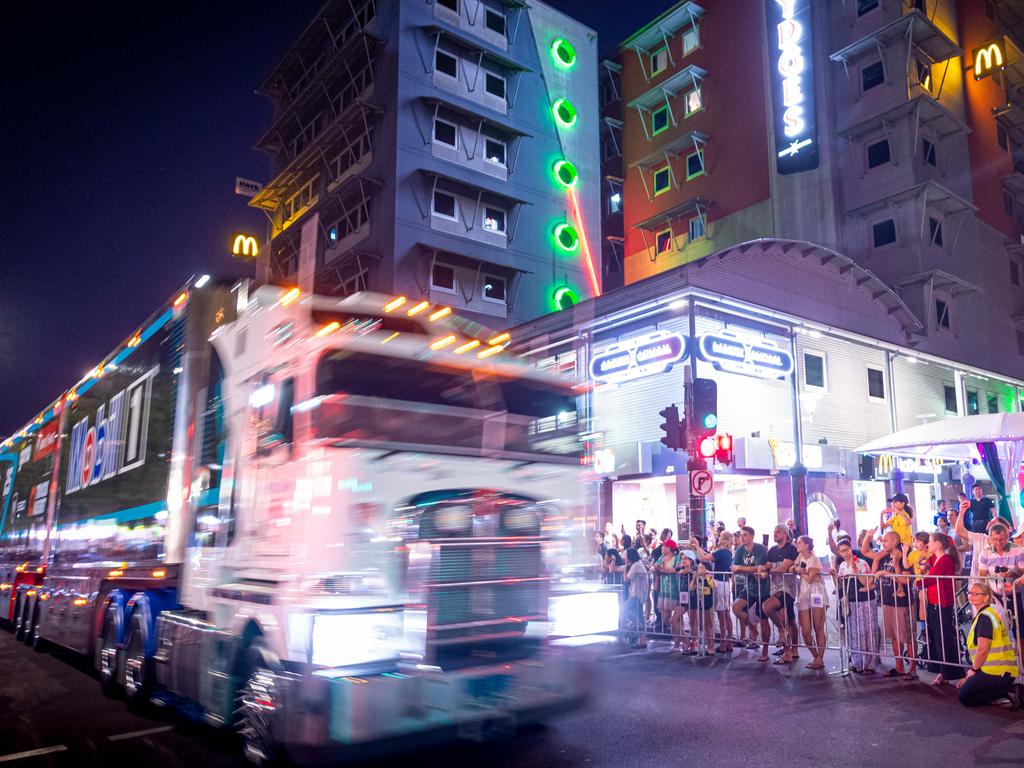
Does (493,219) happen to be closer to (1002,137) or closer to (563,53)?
(563,53)

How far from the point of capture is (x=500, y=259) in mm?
34875

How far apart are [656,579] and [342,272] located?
26.1m

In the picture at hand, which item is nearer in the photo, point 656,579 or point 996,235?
point 656,579

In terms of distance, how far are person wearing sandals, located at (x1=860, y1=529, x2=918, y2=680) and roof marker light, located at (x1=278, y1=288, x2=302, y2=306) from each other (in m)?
7.90

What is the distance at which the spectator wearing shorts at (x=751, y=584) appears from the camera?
1143cm

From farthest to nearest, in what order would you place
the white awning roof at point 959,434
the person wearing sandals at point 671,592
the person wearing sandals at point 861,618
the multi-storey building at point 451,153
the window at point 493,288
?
the window at point 493,288 → the multi-storey building at point 451,153 → the white awning roof at point 959,434 → the person wearing sandals at point 671,592 → the person wearing sandals at point 861,618

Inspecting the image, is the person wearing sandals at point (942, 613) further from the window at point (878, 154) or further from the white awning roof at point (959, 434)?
the window at point (878, 154)

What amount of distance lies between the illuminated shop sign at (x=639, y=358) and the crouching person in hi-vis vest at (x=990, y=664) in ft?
36.1

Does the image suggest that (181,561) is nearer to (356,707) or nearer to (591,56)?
(356,707)

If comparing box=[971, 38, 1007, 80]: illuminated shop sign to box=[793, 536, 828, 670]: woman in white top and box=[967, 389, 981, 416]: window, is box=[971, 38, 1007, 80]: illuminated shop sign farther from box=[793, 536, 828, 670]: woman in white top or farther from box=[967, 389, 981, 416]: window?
box=[793, 536, 828, 670]: woman in white top

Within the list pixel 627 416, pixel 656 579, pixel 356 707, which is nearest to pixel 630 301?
pixel 627 416

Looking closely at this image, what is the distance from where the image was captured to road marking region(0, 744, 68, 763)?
21.2 feet

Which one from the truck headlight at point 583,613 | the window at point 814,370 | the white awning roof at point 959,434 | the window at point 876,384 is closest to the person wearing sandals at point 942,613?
the white awning roof at point 959,434

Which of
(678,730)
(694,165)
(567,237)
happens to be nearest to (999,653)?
(678,730)
